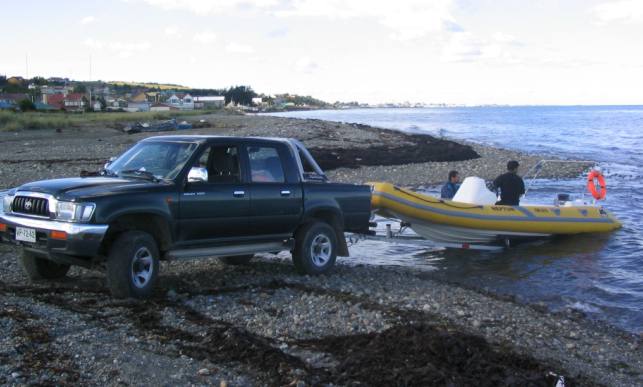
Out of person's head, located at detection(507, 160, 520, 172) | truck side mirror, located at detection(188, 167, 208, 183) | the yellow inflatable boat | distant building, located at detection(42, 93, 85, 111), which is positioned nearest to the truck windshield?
truck side mirror, located at detection(188, 167, 208, 183)

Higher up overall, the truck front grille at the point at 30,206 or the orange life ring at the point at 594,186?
the truck front grille at the point at 30,206

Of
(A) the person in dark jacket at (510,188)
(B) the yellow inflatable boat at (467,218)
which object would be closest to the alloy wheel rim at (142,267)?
(B) the yellow inflatable boat at (467,218)

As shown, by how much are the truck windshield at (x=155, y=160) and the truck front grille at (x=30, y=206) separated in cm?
109

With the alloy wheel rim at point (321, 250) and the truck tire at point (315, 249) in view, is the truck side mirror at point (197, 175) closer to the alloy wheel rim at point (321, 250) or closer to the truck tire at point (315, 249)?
the truck tire at point (315, 249)

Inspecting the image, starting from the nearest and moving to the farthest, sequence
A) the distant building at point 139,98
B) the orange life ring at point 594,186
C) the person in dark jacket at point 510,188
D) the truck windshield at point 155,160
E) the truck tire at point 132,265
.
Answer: the truck tire at point 132,265
the truck windshield at point 155,160
the person in dark jacket at point 510,188
the orange life ring at point 594,186
the distant building at point 139,98

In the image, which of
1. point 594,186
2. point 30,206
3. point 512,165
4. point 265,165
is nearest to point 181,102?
point 594,186

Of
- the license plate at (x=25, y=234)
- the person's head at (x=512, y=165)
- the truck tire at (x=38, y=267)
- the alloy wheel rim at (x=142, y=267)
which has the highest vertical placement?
the person's head at (x=512, y=165)

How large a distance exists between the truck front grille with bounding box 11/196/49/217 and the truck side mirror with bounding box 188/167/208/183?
163cm

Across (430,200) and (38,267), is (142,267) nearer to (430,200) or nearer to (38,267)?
(38,267)

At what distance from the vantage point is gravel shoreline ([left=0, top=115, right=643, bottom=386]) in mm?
5719

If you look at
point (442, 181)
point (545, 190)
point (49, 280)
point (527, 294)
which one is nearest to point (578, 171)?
point (545, 190)

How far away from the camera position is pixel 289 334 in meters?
6.95

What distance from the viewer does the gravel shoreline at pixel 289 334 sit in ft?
18.8

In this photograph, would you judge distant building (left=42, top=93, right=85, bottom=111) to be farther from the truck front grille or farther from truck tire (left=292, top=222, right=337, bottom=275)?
the truck front grille
